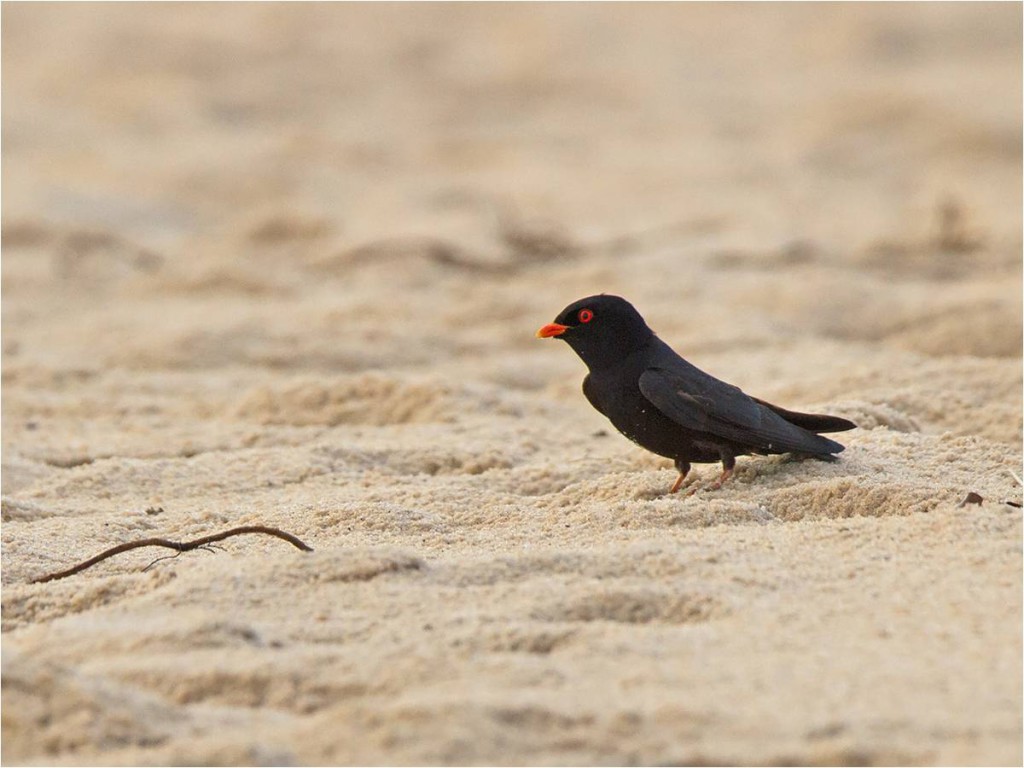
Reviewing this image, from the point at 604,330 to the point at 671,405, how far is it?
1.08 feet

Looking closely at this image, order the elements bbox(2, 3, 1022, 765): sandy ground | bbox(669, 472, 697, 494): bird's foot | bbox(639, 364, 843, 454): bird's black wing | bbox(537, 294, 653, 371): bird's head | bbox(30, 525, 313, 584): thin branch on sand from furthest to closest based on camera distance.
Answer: bbox(537, 294, 653, 371): bird's head → bbox(669, 472, 697, 494): bird's foot → bbox(639, 364, 843, 454): bird's black wing → bbox(30, 525, 313, 584): thin branch on sand → bbox(2, 3, 1022, 765): sandy ground

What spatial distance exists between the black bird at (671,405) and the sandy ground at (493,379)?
120mm

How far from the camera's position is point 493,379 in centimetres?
603

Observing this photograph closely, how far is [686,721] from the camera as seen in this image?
2223 mm

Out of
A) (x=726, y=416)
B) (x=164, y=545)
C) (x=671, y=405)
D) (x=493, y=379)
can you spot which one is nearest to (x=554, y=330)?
(x=671, y=405)

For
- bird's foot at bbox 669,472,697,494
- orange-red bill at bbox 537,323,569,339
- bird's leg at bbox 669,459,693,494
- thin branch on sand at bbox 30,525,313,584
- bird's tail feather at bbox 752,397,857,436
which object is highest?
orange-red bill at bbox 537,323,569,339

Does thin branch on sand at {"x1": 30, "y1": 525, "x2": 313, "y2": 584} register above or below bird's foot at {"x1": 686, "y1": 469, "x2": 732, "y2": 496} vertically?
below

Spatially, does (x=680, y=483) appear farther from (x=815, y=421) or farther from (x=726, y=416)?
(x=815, y=421)

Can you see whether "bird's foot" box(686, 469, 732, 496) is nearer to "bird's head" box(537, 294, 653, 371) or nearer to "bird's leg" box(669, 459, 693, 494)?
"bird's leg" box(669, 459, 693, 494)

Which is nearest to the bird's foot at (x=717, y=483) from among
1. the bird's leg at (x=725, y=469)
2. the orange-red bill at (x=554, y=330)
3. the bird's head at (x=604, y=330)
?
the bird's leg at (x=725, y=469)

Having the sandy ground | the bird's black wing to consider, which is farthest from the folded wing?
the sandy ground

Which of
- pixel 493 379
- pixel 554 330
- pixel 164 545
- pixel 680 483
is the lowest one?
pixel 164 545

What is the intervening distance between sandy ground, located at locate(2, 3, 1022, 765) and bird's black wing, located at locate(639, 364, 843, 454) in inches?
4.1

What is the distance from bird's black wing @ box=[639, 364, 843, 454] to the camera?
3678 mm
